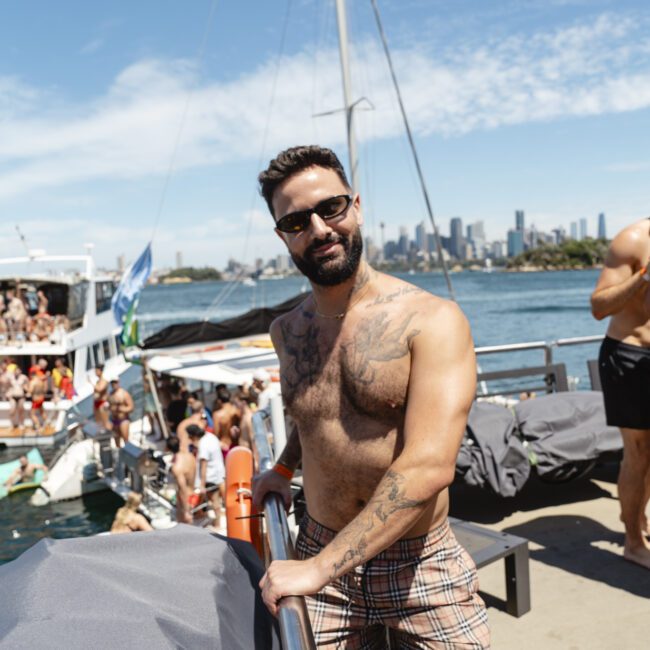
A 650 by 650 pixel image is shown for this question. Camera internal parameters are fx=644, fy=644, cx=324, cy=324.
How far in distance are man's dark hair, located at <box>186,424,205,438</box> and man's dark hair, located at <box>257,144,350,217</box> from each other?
26.2 ft

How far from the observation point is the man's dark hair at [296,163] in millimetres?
1777

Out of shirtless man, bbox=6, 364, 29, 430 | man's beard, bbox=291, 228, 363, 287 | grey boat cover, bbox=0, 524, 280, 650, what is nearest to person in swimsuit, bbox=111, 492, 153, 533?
grey boat cover, bbox=0, 524, 280, 650

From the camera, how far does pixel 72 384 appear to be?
2103 centimetres

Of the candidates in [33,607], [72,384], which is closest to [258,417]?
[33,607]

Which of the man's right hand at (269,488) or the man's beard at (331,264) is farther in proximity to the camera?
the man's right hand at (269,488)

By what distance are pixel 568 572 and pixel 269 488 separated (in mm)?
2528

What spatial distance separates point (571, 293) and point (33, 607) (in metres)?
100

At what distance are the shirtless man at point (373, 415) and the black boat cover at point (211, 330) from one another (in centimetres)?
1035

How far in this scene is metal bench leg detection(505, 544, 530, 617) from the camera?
3.36 m

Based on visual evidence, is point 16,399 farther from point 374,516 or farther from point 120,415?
point 374,516

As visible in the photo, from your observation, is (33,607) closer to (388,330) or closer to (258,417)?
(388,330)

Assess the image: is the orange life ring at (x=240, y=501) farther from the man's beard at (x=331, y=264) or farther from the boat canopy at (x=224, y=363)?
the boat canopy at (x=224, y=363)

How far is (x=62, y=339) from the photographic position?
70.3 ft

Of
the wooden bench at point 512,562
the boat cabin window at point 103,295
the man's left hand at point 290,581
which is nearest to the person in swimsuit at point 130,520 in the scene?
the wooden bench at point 512,562
